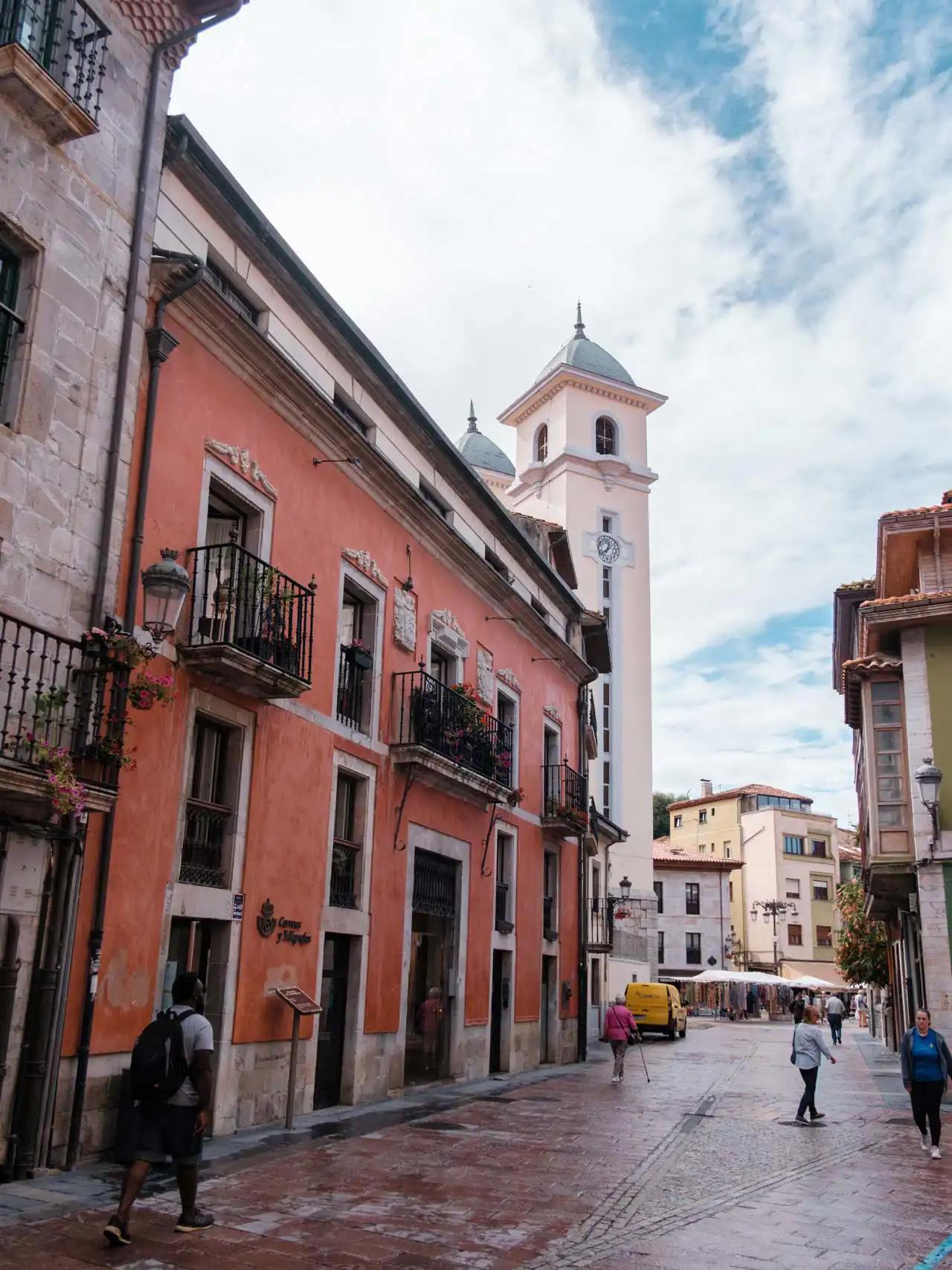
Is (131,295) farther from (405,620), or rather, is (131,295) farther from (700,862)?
(700,862)

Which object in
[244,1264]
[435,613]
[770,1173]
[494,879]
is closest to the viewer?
[244,1264]

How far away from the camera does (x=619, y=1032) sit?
→ 18.7 metres

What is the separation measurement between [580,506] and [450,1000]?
35893 mm

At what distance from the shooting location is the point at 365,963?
47.0 feet

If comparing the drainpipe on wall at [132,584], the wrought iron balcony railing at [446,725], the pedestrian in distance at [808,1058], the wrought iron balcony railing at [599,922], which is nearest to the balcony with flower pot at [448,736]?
the wrought iron balcony railing at [446,725]

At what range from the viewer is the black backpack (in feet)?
22.2

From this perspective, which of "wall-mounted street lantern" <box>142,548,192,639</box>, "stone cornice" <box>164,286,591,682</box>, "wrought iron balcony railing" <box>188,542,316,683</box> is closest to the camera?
"wall-mounted street lantern" <box>142,548,192,639</box>

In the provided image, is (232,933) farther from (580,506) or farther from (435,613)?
(580,506)

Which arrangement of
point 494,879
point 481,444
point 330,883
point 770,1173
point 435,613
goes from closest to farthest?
1. point 770,1173
2. point 330,883
3. point 435,613
4. point 494,879
5. point 481,444

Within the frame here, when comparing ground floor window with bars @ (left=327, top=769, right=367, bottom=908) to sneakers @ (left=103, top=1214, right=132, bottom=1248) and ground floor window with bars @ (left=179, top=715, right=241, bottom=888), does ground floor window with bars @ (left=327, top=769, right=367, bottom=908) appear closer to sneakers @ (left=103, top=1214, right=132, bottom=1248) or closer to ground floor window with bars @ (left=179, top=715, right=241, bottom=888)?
ground floor window with bars @ (left=179, top=715, right=241, bottom=888)

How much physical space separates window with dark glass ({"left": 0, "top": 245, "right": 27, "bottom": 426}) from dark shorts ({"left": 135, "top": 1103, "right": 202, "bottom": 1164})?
17.3ft

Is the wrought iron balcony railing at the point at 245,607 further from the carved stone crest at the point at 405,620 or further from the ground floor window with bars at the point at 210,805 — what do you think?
the carved stone crest at the point at 405,620

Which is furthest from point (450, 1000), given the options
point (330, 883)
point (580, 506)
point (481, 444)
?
point (481, 444)

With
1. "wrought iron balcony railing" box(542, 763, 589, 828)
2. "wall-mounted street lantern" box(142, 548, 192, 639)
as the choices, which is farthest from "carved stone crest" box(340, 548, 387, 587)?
"wrought iron balcony railing" box(542, 763, 589, 828)
